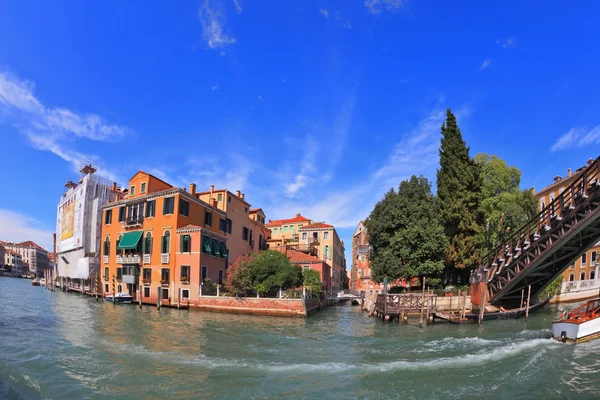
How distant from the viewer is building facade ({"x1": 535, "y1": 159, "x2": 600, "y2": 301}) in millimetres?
34844

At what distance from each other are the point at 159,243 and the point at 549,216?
87.6 feet

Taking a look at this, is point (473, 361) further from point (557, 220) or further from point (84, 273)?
point (84, 273)

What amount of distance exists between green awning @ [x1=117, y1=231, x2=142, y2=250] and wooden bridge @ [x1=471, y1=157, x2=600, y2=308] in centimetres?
2580

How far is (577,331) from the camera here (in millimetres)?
13617

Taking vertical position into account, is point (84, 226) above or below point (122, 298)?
above

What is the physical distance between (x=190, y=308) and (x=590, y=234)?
81.2 ft

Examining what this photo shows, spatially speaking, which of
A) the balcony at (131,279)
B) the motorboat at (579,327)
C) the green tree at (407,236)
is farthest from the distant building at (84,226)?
the motorboat at (579,327)

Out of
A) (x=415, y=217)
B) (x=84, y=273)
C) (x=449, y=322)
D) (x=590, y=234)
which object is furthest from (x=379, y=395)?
(x=84, y=273)

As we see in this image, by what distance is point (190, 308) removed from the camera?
26.8 meters

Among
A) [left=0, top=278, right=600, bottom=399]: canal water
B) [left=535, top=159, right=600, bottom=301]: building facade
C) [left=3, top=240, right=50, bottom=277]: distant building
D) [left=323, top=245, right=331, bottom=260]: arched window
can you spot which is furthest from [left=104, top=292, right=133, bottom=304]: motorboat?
[left=3, top=240, right=50, bottom=277]: distant building

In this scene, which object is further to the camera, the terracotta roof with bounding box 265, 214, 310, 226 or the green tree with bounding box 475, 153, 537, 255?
the terracotta roof with bounding box 265, 214, 310, 226

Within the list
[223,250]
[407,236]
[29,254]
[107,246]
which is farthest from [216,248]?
[29,254]

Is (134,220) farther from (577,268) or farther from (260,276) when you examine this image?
(577,268)

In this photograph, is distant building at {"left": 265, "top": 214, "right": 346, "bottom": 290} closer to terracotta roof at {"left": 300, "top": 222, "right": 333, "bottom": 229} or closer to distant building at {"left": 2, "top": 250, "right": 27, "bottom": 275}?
terracotta roof at {"left": 300, "top": 222, "right": 333, "bottom": 229}
